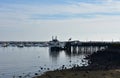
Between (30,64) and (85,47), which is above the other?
(85,47)

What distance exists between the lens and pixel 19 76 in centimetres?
5872

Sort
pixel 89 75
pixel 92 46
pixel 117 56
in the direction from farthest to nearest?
pixel 92 46 → pixel 117 56 → pixel 89 75

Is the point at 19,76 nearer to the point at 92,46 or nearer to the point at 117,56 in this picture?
the point at 117,56

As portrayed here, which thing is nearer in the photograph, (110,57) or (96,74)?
(96,74)

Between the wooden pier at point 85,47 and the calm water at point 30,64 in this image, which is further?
the wooden pier at point 85,47

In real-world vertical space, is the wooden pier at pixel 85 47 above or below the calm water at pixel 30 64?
above

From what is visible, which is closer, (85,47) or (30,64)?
(30,64)

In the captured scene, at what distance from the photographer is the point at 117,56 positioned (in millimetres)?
80375

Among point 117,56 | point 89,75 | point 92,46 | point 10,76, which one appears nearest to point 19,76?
point 10,76

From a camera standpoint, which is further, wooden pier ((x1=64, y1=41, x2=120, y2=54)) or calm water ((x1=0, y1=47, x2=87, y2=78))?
wooden pier ((x1=64, y1=41, x2=120, y2=54))

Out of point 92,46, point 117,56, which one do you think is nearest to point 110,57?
point 117,56

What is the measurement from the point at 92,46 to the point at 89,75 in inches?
3661

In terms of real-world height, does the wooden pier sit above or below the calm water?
above

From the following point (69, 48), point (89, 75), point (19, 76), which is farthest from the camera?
point (69, 48)
